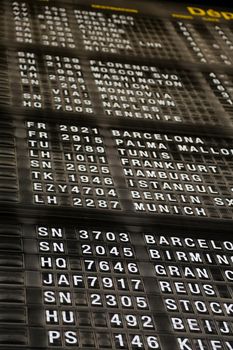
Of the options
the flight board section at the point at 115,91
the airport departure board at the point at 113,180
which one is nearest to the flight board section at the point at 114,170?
the airport departure board at the point at 113,180

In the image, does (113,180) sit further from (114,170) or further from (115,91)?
(115,91)

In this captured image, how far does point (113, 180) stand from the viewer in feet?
32.3

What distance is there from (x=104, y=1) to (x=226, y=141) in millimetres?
6211

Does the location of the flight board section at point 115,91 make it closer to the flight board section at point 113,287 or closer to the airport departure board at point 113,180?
the airport departure board at point 113,180

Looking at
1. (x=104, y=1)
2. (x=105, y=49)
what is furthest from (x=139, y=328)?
(x=104, y=1)

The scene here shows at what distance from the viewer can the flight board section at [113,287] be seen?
6.99 meters

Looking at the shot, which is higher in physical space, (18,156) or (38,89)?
(38,89)

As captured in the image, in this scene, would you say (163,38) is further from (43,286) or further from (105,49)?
(43,286)

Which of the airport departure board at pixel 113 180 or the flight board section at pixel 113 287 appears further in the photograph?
the airport departure board at pixel 113 180

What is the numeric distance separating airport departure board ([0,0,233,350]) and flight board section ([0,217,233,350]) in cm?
2

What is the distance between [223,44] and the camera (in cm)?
1544

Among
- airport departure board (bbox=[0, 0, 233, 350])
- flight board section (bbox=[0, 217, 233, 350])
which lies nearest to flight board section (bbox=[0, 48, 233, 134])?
airport departure board (bbox=[0, 0, 233, 350])

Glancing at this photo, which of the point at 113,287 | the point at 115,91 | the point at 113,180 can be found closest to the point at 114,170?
the point at 113,180

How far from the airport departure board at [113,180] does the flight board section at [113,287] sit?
0.02 meters
